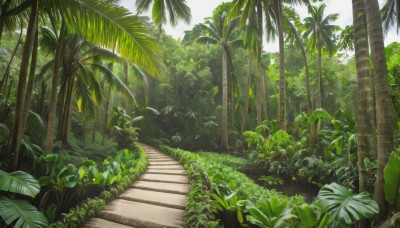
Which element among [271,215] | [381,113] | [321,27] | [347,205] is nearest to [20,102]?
[271,215]

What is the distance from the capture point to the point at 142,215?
3.42m

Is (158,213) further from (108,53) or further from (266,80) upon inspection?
(266,80)

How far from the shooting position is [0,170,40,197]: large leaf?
8.66 feet

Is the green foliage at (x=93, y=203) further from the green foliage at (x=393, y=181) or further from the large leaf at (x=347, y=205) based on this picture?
the green foliage at (x=393, y=181)

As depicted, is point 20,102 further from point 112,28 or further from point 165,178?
point 165,178

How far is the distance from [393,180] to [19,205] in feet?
14.1

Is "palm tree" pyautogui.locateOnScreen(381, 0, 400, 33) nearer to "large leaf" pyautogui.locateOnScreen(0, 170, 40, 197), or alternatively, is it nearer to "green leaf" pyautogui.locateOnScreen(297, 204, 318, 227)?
"green leaf" pyautogui.locateOnScreen(297, 204, 318, 227)

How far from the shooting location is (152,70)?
13.1ft

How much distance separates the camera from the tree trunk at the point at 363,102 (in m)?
3.26

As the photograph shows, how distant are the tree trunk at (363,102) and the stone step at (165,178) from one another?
3196mm

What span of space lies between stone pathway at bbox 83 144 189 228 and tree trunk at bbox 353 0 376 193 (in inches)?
102

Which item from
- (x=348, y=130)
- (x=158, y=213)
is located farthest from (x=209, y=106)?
(x=158, y=213)

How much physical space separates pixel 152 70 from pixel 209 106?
38.5ft

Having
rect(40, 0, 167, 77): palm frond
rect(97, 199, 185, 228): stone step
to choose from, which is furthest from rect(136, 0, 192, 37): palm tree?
rect(97, 199, 185, 228): stone step
